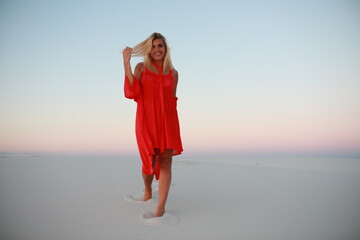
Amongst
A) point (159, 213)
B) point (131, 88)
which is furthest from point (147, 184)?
point (131, 88)

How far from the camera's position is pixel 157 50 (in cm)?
317

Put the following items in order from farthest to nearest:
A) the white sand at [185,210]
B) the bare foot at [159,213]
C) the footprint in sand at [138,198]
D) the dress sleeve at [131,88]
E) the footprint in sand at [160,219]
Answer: the footprint in sand at [138,198] → the dress sleeve at [131,88] → the bare foot at [159,213] → the footprint in sand at [160,219] → the white sand at [185,210]

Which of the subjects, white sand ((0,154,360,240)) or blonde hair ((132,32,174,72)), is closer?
white sand ((0,154,360,240))

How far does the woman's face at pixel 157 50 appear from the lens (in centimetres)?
317

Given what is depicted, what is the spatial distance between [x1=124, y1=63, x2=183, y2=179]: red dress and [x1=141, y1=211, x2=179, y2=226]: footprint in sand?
1.66ft

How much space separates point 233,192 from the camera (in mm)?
4410

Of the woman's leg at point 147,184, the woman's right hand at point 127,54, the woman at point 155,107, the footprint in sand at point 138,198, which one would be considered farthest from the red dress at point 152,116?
the footprint in sand at point 138,198

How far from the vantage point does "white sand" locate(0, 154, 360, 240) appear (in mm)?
2607

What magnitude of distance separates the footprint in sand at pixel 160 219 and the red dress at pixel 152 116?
0.51 m

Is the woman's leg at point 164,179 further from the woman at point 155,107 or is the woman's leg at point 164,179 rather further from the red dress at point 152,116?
the red dress at point 152,116

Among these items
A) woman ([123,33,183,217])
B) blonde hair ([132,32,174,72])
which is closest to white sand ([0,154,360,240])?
woman ([123,33,183,217])

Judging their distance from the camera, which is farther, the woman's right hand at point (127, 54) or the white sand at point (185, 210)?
the woman's right hand at point (127, 54)

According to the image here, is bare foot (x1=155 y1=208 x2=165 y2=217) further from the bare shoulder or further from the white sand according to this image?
the bare shoulder

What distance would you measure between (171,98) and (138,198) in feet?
5.29
